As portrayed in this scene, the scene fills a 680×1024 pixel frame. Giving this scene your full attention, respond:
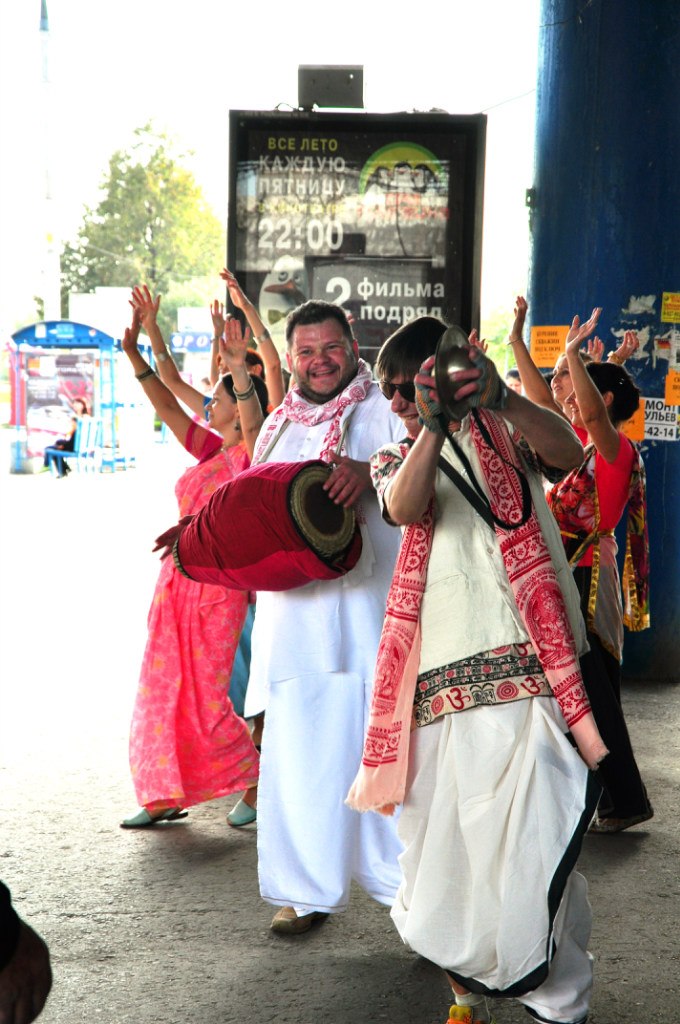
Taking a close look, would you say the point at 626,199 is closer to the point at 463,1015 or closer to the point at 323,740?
the point at 323,740

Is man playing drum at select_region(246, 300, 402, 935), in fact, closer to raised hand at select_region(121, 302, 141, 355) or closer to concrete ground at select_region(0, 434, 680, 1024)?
concrete ground at select_region(0, 434, 680, 1024)

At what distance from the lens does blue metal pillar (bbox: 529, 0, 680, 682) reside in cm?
703

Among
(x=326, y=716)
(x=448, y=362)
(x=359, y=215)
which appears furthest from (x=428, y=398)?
(x=359, y=215)

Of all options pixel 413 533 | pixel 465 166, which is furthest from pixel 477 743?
pixel 465 166

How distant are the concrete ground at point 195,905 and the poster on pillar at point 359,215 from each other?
2.34m

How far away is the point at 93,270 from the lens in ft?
157

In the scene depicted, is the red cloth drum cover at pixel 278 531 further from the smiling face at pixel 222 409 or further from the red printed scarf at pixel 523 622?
the smiling face at pixel 222 409

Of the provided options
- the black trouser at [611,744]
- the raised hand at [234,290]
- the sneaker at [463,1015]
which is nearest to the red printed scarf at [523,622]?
the sneaker at [463,1015]

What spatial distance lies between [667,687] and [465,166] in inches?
127

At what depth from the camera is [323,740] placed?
151 inches

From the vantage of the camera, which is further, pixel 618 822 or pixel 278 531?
pixel 618 822

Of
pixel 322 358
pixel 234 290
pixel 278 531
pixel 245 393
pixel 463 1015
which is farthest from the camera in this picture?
pixel 234 290

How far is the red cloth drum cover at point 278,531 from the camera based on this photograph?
11.9ft

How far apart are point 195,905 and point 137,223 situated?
151ft
